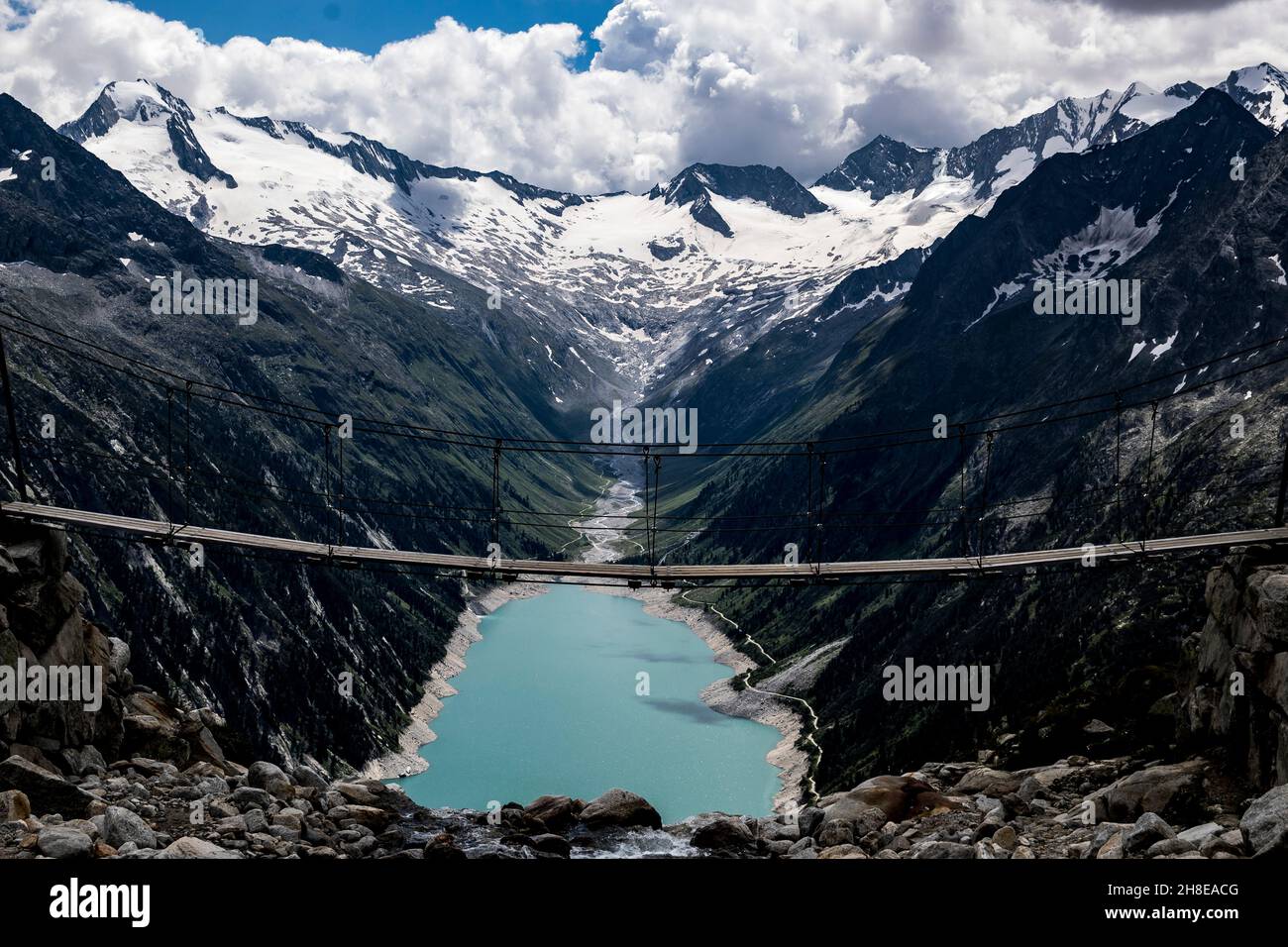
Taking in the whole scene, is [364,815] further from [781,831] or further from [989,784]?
[989,784]

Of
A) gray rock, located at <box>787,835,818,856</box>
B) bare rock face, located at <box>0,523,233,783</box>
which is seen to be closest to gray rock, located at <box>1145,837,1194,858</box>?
gray rock, located at <box>787,835,818,856</box>

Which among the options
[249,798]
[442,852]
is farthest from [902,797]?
[249,798]

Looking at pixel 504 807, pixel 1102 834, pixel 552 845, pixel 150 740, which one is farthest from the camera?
pixel 504 807

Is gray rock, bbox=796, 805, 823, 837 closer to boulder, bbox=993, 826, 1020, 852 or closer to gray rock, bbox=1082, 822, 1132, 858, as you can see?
boulder, bbox=993, 826, 1020, 852

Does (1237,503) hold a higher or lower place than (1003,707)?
higher
